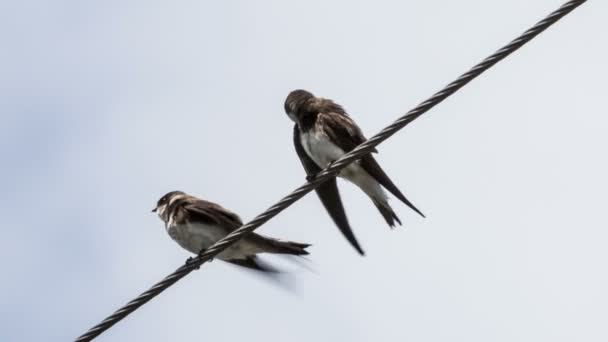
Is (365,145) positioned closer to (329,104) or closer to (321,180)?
(321,180)

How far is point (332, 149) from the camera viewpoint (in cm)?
903

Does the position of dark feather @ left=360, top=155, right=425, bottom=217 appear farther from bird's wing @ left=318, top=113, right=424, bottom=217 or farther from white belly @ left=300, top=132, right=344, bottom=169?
white belly @ left=300, top=132, right=344, bottom=169

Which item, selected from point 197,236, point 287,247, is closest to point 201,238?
point 197,236

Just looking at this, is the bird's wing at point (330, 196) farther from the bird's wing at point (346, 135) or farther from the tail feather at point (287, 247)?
the tail feather at point (287, 247)

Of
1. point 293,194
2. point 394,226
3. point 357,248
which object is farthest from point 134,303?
point 394,226

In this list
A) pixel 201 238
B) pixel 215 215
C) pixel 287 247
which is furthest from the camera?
pixel 215 215

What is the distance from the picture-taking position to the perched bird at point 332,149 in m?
9.02

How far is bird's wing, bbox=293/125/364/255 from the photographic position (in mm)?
9031

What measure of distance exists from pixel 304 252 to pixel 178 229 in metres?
1.24

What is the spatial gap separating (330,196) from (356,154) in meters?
2.75

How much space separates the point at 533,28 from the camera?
5.84m

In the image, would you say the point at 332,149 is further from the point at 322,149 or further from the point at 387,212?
the point at 387,212

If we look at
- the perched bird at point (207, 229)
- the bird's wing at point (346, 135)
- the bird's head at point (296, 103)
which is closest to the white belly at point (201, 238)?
the perched bird at point (207, 229)

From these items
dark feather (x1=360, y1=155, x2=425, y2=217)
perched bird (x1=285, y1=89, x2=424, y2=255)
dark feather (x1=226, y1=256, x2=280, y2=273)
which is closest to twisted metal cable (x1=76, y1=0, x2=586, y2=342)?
dark feather (x1=226, y1=256, x2=280, y2=273)
